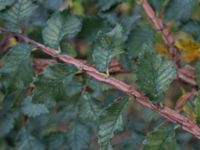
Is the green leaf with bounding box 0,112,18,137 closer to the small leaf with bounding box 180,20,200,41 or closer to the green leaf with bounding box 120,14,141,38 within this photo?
the green leaf with bounding box 120,14,141,38

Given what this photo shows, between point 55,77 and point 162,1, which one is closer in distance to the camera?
point 55,77

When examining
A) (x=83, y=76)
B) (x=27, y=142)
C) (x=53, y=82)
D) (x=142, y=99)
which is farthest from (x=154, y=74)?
(x=27, y=142)

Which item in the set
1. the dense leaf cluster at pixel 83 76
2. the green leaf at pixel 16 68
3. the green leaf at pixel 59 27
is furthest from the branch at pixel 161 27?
the green leaf at pixel 16 68

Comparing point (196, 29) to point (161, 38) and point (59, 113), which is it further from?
point (59, 113)

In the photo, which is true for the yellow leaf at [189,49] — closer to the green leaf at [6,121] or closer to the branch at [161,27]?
the branch at [161,27]

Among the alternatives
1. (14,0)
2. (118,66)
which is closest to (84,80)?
(118,66)

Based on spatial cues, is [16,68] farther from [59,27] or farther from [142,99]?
[142,99]

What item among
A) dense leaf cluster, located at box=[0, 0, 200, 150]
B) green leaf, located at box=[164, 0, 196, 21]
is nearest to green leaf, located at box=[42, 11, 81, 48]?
dense leaf cluster, located at box=[0, 0, 200, 150]
